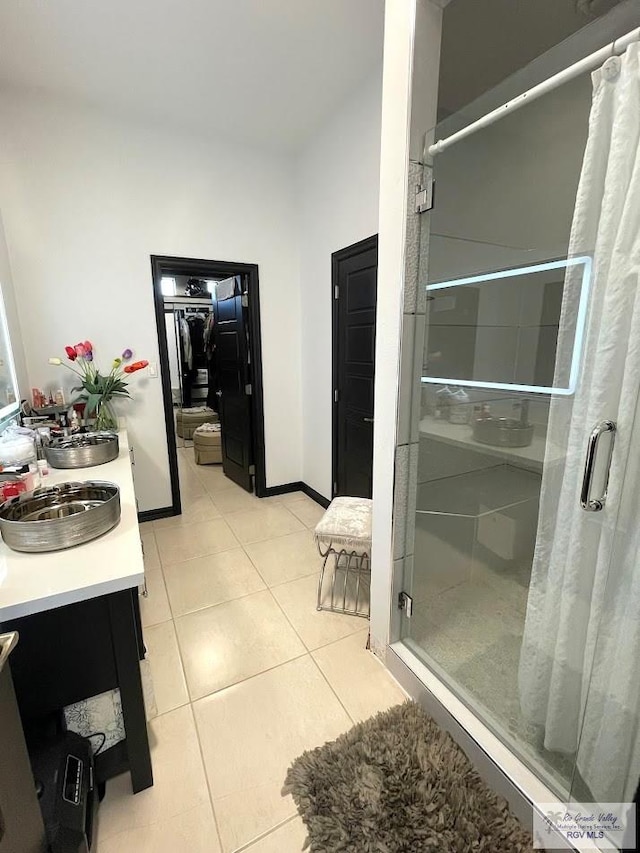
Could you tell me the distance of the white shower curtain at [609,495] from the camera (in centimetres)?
95

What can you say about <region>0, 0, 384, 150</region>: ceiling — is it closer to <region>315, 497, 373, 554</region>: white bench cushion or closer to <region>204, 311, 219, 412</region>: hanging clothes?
<region>315, 497, 373, 554</region>: white bench cushion

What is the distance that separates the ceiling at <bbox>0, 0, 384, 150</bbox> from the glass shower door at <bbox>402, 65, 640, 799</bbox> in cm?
108

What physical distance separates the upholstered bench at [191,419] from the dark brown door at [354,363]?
9.82ft

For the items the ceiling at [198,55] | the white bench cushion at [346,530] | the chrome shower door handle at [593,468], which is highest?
the ceiling at [198,55]

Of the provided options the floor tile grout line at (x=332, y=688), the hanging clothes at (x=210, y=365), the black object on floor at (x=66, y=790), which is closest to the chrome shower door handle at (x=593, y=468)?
the floor tile grout line at (x=332, y=688)

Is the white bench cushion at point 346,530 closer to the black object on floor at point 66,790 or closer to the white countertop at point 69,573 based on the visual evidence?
the white countertop at point 69,573

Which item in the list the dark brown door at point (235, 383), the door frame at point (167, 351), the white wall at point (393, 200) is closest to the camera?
the white wall at point (393, 200)

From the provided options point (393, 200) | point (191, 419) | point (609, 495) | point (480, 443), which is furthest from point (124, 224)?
point (609, 495)

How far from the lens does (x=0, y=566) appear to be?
103cm

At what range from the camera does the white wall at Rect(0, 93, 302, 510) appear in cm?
245

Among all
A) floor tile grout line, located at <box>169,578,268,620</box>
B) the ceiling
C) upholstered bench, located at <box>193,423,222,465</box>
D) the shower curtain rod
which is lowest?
floor tile grout line, located at <box>169,578,268,620</box>

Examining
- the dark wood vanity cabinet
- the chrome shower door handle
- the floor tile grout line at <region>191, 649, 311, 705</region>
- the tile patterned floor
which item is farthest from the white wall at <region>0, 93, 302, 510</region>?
the chrome shower door handle

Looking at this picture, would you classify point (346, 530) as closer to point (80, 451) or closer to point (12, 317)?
point (80, 451)

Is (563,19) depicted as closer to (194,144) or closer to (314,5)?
(314,5)
